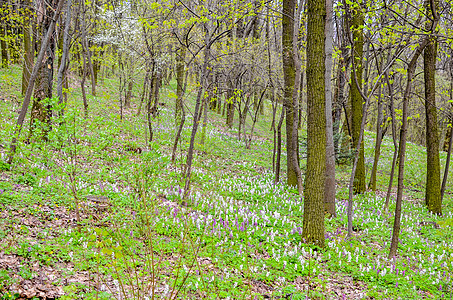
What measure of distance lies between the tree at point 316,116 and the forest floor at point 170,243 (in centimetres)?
47

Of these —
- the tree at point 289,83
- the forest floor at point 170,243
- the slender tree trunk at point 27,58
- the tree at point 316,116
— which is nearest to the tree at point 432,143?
the forest floor at point 170,243

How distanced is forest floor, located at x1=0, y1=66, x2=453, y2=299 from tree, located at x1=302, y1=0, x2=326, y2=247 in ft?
1.53

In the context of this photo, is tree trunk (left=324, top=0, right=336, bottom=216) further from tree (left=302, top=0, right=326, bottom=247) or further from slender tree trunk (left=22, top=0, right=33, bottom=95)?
slender tree trunk (left=22, top=0, right=33, bottom=95)

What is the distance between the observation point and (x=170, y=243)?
17.0ft

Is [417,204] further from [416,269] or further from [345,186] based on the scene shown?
[416,269]

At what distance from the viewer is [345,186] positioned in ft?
42.3

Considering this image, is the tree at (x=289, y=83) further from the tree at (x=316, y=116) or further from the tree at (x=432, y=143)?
the tree at (x=432, y=143)

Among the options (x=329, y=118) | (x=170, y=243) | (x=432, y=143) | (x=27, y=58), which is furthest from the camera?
(x=27, y=58)

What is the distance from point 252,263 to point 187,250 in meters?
1.13

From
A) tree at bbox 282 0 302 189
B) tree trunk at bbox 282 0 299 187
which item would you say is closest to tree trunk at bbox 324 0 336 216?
tree at bbox 282 0 302 189

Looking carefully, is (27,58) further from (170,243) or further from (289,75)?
(170,243)

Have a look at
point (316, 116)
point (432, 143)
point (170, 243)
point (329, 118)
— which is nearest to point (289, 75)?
point (329, 118)

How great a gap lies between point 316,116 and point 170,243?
3.76 meters

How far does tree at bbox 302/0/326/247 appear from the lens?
5.88m
